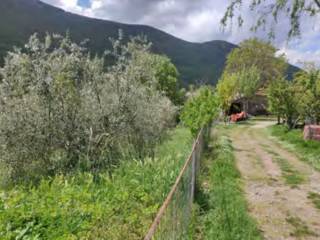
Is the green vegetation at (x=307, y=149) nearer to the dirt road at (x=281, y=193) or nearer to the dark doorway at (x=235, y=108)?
the dirt road at (x=281, y=193)

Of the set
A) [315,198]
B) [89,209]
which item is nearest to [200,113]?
[315,198]

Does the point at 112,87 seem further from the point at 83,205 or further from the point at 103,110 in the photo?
the point at 83,205

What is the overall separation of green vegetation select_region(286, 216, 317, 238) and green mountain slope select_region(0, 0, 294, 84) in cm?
6708

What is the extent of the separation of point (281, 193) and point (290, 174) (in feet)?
6.48

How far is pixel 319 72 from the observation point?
18719 mm

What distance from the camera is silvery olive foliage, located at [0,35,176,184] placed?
6.79 meters

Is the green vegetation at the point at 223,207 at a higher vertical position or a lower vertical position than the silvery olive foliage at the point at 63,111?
lower

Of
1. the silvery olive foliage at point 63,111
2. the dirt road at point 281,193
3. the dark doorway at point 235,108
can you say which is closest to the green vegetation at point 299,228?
the dirt road at point 281,193

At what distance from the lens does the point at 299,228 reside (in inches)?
203

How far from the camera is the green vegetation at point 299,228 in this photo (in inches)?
195

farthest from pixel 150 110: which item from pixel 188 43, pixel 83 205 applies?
pixel 188 43

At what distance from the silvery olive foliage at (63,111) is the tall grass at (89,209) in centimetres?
133

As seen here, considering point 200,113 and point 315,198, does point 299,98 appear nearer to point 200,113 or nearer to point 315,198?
point 200,113

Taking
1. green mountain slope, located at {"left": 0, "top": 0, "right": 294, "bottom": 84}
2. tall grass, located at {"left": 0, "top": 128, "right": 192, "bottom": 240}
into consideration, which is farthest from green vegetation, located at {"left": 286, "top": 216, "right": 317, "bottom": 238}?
green mountain slope, located at {"left": 0, "top": 0, "right": 294, "bottom": 84}
